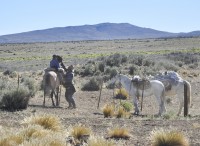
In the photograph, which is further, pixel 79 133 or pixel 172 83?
pixel 172 83

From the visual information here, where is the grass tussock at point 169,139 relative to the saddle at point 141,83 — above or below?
below

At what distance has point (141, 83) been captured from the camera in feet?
63.9

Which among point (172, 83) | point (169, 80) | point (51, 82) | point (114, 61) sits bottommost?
point (114, 61)

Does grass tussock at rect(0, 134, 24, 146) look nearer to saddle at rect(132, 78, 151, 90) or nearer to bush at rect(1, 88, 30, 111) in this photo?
bush at rect(1, 88, 30, 111)

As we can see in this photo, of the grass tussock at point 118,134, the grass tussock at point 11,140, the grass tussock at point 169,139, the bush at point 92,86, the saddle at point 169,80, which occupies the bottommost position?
the bush at point 92,86

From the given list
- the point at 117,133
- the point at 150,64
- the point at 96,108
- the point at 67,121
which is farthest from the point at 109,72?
the point at 117,133

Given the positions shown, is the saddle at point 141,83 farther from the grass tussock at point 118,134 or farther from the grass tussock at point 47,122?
the grass tussock at point 118,134

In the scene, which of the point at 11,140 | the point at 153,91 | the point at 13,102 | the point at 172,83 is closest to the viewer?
the point at 11,140

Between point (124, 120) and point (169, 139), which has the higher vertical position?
point (169, 139)

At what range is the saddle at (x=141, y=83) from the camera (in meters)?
19.3

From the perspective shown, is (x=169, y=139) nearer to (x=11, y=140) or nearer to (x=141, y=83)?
(x=11, y=140)

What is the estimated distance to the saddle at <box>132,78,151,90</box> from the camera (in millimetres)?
19344

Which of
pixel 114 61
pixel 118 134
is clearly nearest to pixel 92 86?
pixel 118 134

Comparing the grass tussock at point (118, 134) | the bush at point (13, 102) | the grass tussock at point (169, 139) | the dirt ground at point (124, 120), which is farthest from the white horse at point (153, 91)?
the grass tussock at point (169, 139)
